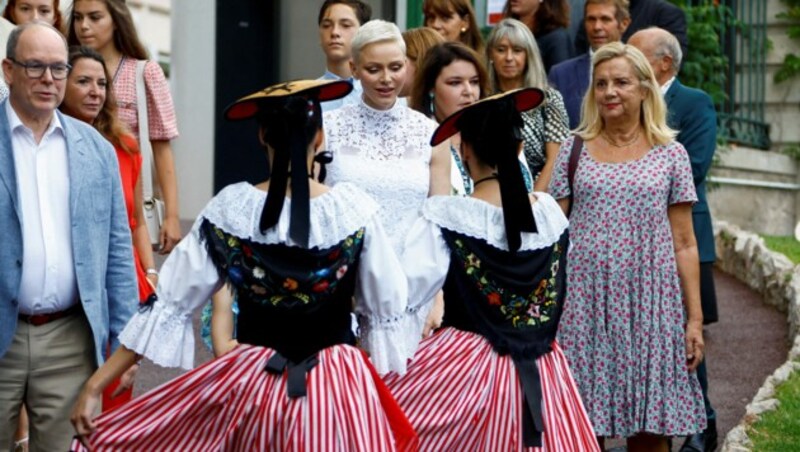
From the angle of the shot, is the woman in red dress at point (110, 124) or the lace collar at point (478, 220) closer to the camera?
the lace collar at point (478, 220)

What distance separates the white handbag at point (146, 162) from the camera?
329 inches

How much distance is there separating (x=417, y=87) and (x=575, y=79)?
1811 mm

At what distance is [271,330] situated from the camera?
5.84 metres

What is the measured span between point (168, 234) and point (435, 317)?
1.66 meters

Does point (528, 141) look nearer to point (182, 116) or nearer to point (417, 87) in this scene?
point (417, 87)

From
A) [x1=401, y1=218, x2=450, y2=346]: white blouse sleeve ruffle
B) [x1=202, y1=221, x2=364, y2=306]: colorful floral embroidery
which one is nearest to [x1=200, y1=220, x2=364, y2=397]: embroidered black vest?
[x1=202, y1=221, x2=364, y2=306]: colorful floral embroidery

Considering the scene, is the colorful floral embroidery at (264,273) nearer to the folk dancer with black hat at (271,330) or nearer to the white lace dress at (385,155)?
the folk dancer with black hat at (271,330)

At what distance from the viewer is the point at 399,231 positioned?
24.1 feet

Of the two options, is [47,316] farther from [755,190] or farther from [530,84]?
[755,190]

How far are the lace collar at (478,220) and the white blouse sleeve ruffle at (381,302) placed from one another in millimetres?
428

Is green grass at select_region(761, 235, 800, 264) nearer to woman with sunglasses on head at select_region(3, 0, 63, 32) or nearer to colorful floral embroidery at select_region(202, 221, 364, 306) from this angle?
woman with sunglasses on head at select_region(3, 0, 63, 32)

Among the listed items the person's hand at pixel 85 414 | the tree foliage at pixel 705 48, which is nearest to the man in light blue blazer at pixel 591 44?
the person's hand at pixel 85 414

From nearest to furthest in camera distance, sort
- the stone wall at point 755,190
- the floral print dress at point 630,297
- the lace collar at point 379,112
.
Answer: the lace collar at point 379,112 → the floral print dress at point 630,297 → the stone wall at point 755,190

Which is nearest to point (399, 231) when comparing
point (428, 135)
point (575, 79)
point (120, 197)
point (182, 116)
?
point (428, 135)
